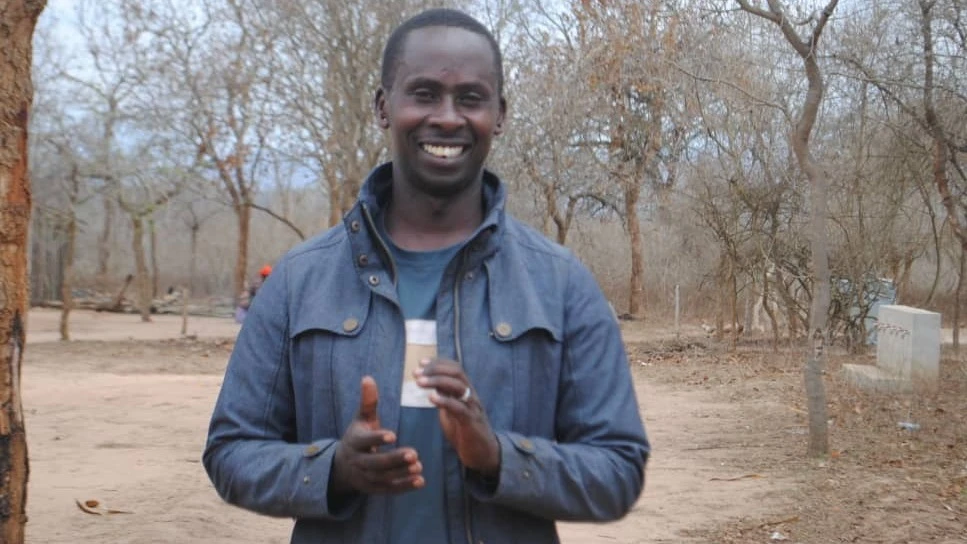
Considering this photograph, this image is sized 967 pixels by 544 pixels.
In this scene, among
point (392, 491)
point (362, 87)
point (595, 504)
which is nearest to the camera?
point (392, 491)

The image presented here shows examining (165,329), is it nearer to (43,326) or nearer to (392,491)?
(43,326)

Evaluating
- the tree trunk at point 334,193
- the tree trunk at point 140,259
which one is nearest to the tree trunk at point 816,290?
the tree trunk at point 334,193

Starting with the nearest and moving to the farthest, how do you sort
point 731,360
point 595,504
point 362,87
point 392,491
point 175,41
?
point 392,491 → point 595,504 → point 731,360 → point 362,87 → point 175,41

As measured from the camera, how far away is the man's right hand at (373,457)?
1414 millimetres

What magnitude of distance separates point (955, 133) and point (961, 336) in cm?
1372

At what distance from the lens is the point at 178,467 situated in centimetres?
840

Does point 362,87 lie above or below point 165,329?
above

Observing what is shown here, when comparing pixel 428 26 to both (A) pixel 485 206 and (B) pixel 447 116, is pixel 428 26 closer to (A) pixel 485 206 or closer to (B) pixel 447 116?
(B) pixel 447 116

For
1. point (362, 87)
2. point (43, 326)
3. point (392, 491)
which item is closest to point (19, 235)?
point (392, 491)

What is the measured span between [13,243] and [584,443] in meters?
2.83

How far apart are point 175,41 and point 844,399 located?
17504 mm

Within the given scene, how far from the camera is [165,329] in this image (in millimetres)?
27094

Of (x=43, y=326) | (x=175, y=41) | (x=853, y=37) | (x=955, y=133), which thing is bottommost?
(x=43, y=326)

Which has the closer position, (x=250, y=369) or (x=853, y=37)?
(x=250, y=369)
